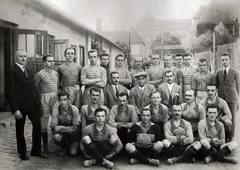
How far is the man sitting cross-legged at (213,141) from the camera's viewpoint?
10.3 ft

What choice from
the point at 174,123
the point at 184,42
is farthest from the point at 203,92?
the point at 184,42

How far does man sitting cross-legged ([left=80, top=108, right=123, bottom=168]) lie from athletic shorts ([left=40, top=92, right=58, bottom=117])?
0.67 m

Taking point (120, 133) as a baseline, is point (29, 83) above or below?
above

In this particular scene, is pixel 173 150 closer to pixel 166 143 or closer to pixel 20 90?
pixel 166 143

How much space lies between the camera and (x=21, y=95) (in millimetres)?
3182

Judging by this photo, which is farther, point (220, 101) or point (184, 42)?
point (184, 42)

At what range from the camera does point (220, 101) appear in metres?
3.75

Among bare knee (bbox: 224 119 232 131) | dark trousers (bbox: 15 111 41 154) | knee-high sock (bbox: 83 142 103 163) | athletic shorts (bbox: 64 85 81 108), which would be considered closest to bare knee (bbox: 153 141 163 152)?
knee-high sock (bbox: 83 142 103 163)

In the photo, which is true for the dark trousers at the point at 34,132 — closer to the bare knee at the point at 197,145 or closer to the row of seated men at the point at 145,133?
the row of seated men at the point at 145,133

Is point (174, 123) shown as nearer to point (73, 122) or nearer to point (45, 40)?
point (73, 122)

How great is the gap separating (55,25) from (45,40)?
143cm

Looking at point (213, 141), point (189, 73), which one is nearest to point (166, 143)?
point (213, 141)

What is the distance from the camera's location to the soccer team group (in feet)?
10.4

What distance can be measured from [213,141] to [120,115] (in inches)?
49.0
